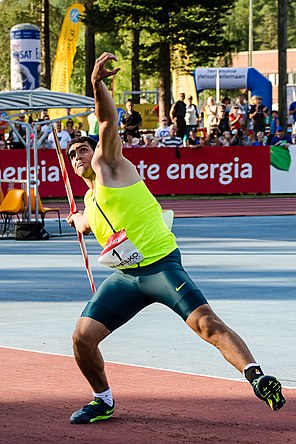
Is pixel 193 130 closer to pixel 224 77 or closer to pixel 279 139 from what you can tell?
pixel 279 139

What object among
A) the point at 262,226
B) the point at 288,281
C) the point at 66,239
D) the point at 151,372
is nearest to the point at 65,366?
the point at 151,372

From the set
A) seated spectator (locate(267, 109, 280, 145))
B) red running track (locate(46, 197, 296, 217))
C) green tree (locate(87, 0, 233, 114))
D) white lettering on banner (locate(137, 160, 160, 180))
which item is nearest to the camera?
red running track (locate(46, 197, 296, 217))

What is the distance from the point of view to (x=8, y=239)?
78.6 feet

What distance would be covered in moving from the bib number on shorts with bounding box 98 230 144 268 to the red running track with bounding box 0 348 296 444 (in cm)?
101

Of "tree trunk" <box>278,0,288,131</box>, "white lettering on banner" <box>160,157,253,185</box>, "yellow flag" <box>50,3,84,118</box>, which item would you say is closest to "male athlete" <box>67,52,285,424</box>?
"white lettering on banner" <box>160,157,253,185</box>

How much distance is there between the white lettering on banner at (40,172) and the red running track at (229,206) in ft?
2.22

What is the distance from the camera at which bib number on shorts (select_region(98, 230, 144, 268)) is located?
7.55m

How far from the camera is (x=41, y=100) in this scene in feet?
79.1

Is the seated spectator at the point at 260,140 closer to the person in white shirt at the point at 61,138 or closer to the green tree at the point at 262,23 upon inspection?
the person in white shirt at the point at 61,138

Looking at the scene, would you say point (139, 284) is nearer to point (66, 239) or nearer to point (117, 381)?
point (117, 381)

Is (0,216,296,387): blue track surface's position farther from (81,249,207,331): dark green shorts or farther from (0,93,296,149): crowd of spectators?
(0,93,296,149): crowd of spectators

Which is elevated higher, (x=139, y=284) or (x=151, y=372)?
(x=139, y=284)

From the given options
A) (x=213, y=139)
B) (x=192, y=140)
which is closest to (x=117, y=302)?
(x=192, y=140)

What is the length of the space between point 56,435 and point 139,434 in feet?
1.61
